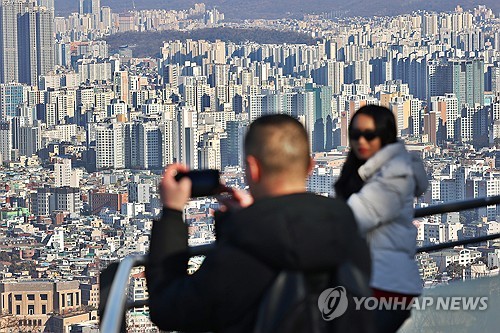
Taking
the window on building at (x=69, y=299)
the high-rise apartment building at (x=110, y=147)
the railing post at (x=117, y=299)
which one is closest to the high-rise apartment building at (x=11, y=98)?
the high-rise apartment building at (x=110, y=147)

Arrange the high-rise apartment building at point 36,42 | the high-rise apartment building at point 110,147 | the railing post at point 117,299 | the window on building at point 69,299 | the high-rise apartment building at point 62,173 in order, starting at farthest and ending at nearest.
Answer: the high-rise apartment building at point 36,42
the high-rise apartment building at point 110,147
the high-rise apartment building at point 62,173
the window on building at point 69,299
the railing post at point 117,299

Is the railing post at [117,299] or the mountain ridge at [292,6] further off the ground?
the mountain ridge at [292,6]

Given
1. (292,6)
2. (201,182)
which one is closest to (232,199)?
(201,182)

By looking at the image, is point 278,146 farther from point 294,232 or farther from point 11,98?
point 11,98

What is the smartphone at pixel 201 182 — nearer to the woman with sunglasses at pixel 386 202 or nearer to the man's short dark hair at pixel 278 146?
the man's short dark hair at pixel 278 146

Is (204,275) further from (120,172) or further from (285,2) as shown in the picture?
(285,2)

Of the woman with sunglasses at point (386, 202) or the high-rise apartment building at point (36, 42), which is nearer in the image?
the woman with sunglasses at point (386, 202)
